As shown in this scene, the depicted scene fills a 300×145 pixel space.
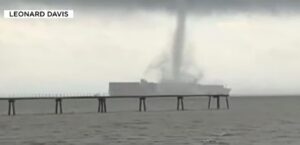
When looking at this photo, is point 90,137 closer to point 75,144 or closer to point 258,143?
point 75,144

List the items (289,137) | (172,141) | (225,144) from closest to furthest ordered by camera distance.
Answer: (225,144), (172,141), (289,137)

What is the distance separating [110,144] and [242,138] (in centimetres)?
1182

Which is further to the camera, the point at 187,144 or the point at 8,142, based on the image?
the point at 8,142

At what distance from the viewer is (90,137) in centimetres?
5484

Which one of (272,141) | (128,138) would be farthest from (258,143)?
(128,138)

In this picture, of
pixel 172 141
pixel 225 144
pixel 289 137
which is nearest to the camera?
pixel 225 144

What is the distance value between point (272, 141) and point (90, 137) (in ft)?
52.6

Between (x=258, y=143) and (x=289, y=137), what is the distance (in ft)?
23.0

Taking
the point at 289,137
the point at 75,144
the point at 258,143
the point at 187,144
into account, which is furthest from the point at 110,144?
the point at 289,137

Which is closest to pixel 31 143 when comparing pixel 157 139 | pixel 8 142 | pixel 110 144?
pixel 8 142

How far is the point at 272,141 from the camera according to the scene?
48812mm

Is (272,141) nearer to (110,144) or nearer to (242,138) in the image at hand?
(242,138)

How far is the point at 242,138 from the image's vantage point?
5253 cm

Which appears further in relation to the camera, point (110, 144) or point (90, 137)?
point (90, 137)
